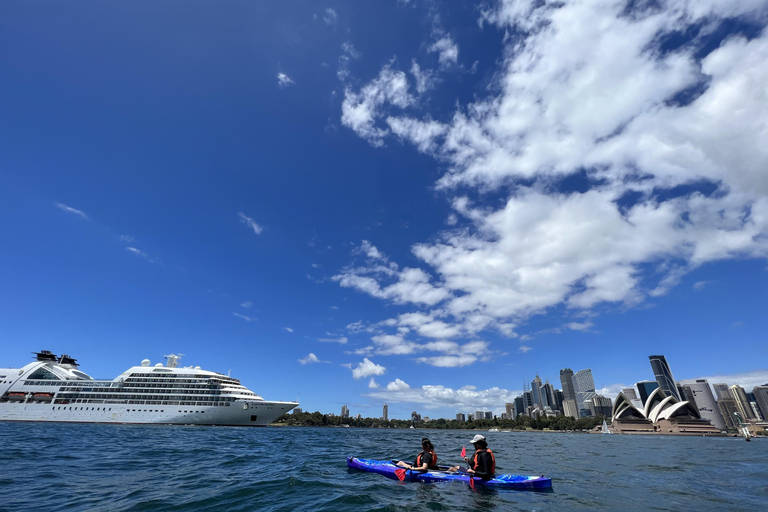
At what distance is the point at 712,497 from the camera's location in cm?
1512

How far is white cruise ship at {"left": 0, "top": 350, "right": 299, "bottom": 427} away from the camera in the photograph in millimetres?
81812

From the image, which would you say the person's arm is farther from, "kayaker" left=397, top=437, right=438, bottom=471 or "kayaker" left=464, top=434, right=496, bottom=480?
"kayaker" left=397, top=437, right=438, bottom=471

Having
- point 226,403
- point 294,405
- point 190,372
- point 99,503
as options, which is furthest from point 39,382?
point 99,503

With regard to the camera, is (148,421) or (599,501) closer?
(599,501)

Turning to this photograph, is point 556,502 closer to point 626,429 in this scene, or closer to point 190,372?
point 190,372

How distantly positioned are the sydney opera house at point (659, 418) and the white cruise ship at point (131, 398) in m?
152

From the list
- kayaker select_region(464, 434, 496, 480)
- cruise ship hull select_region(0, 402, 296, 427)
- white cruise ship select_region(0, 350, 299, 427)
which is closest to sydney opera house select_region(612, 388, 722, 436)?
white cruise ship select_region(0, 350, 299, 427)

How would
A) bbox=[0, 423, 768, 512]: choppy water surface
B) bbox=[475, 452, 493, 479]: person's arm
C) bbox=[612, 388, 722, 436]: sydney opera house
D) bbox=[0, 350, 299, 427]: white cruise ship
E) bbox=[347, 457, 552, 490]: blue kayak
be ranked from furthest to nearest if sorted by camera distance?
1. bbox=[612, 388, 722, 436]: sydney opera house
2. bbox=[0, 350, 299, 427]: white cruise ship
3. bbox=[475, 452, 493, 479]: person's arm
4. bbox=[347, 457, 552, 490]: blue kayak
5. bbox=[0, 423, 768, 512]: choppy water surface

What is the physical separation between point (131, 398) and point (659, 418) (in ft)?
640

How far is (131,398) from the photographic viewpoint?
277 ft

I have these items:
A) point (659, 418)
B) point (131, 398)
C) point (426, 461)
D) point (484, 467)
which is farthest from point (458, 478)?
point (659, 418)

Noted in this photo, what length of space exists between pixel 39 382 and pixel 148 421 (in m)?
30.8

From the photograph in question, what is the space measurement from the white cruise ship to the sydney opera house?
152m

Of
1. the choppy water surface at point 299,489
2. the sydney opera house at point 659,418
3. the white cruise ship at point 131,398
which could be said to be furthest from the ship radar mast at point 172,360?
the sydney opera house at point 659,418
